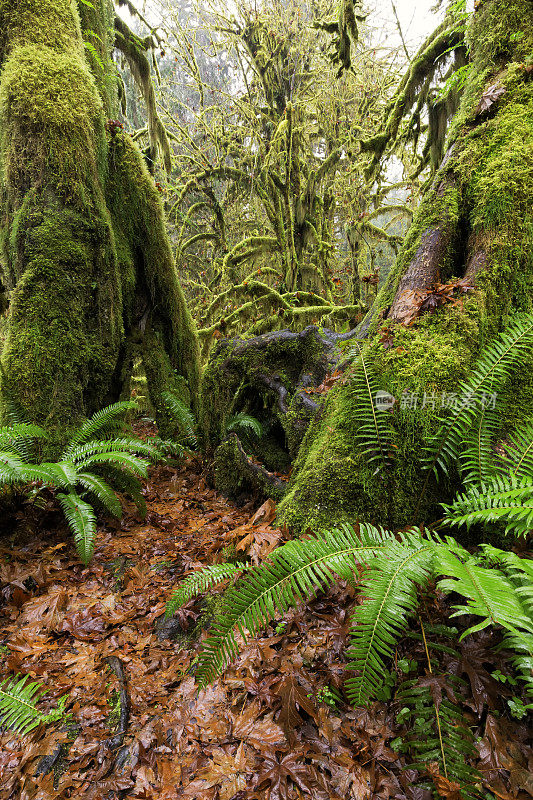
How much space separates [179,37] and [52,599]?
33.0 feet

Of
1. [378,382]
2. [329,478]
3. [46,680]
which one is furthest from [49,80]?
[46,680]

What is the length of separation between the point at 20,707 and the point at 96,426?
7.59 ft

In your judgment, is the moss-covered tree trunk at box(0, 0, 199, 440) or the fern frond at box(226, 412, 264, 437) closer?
the moss-covered tree trunk at box(0, 0, 199, 440)

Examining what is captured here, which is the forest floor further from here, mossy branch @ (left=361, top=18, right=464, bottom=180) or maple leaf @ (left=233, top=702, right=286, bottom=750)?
mossy branch @ (left=361, top=18, right=464, bottom=180)

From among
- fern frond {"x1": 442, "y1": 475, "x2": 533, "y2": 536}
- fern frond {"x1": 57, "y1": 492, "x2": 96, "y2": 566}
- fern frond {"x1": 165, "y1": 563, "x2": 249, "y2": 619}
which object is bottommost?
fern frond {"x1": 165, "y1": 563, "x2": 249, "y2": 619}

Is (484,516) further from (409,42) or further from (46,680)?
(409,42)

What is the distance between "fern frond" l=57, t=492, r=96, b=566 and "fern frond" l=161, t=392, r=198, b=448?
211 cm

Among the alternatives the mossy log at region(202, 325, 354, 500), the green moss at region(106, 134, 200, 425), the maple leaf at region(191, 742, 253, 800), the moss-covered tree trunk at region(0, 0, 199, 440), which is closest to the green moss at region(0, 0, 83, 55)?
the moss-covered tree trunk at region(0, 0, 199, 440)

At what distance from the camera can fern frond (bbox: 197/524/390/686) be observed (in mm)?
1548

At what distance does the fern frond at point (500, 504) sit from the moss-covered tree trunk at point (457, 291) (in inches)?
13.7

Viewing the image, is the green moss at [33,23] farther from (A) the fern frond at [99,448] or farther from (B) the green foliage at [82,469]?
(A) the fern frond at [99,448]

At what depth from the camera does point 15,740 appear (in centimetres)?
177

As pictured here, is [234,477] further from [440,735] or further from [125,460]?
[440,735]

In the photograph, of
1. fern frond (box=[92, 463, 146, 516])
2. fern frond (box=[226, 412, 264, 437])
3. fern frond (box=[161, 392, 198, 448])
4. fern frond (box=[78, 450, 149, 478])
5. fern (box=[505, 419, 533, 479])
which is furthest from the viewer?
fern frond (box=[161, 392, 198, 448])
